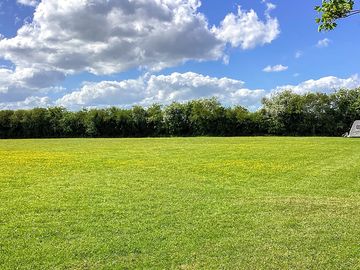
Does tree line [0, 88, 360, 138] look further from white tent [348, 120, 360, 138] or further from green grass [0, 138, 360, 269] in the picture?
green grass [0, 138, 360, 269]

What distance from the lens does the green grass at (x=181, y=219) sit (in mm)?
7598

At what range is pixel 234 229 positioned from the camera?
941 cm

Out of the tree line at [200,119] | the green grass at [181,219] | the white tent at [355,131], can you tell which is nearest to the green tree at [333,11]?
the green grass at [181,219]

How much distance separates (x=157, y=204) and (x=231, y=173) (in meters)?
7.12

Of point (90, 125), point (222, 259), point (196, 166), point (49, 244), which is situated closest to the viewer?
point (222, 259)

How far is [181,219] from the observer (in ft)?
33.7

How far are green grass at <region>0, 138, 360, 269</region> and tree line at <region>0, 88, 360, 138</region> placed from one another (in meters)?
57.5

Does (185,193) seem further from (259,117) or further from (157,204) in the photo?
(259,117)

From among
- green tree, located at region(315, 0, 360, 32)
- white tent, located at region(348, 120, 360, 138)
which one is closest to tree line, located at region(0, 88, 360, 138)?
white tent, located at region(348, 120, 360, 138)

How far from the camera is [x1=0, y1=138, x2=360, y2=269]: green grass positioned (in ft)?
24.9

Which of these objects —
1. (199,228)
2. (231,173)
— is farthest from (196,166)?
(199,228)

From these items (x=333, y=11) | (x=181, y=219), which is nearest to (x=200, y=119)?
(x=181, y=219)

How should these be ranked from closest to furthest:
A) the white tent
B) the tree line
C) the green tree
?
the green tree < the white tent < the tree line

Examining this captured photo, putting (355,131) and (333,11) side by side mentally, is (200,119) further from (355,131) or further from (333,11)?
(333,11)
